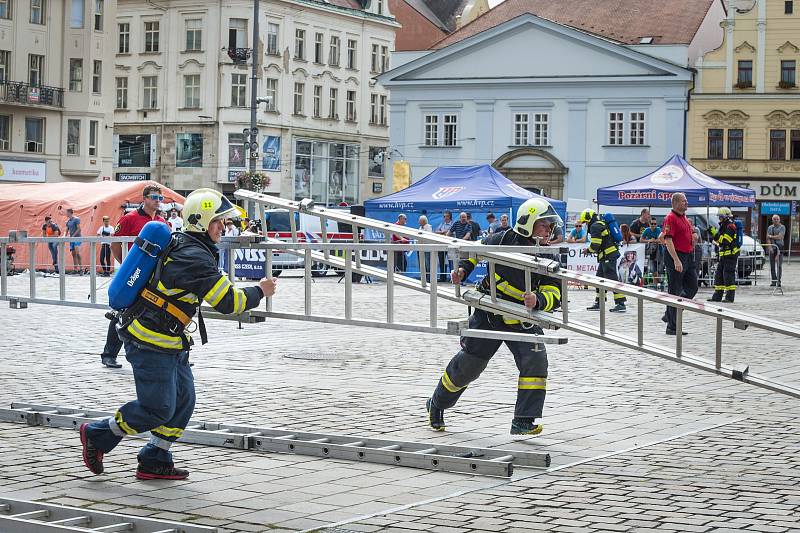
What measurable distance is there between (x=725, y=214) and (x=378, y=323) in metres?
19.5

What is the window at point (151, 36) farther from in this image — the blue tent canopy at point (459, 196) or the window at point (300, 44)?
the blue tent canopy at point (459, 196)

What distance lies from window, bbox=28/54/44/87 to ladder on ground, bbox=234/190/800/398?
168 feet

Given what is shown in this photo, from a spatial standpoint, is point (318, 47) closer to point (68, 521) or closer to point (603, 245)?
point (603, 245)

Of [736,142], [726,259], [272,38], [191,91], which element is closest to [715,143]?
[736,142]

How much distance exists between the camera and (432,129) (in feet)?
214

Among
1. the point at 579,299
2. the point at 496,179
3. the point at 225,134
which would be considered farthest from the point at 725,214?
the point at 225,134

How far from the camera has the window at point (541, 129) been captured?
205 feet

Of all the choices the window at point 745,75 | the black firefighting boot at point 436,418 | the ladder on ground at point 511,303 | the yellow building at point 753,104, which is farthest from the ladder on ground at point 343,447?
the window at point 745,75

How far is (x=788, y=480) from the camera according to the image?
7805 millimetres

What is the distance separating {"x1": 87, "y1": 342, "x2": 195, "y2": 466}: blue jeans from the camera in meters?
7.57

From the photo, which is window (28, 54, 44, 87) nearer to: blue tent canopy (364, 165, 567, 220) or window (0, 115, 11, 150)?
window (0, 115, 11, 150)

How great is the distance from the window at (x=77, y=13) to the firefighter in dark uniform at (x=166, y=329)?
2137 inches

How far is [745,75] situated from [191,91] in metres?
29.0

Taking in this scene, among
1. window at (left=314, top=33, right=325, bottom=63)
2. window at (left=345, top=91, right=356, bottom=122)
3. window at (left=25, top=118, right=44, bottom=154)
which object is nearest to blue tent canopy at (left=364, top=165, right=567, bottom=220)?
window at (left=25, top=118, right=44, bottom=154)
